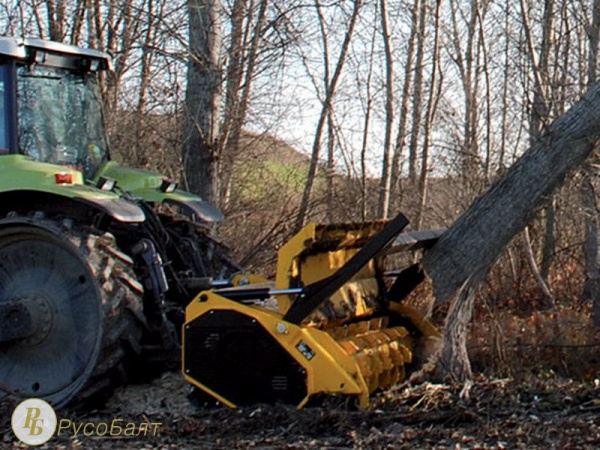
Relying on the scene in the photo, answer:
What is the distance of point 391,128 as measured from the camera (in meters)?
13.9

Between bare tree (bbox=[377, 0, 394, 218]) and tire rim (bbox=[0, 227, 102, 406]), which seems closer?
tire rim (bbox=[0, 227, 102, 406])

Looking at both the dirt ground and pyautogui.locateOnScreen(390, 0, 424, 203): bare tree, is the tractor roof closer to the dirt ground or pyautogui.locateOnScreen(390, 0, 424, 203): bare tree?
the dirt ground

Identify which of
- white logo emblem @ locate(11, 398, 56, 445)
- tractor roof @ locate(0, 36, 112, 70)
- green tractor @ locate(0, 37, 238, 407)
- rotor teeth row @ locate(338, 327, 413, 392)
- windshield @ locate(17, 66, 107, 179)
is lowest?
white logo emblem @ locate(11, 398, 56, 445)

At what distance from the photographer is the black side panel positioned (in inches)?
247

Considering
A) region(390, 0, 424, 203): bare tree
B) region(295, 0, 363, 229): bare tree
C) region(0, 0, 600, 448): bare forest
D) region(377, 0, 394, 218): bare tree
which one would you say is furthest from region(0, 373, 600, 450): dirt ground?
region(390, 0, 424, 203): bare tree

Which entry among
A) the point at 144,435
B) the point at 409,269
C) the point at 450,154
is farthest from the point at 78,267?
the point at 450,154

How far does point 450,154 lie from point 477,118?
307 cm

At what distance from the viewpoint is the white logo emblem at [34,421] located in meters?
6.00

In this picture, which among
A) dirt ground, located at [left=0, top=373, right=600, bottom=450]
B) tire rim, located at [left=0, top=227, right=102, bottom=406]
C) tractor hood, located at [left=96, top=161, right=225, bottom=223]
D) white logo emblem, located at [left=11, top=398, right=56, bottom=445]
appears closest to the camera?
dirt ground, located at [left=0, top=373, right=600, bottom=450]

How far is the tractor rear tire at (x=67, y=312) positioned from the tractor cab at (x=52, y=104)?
0.69 metres

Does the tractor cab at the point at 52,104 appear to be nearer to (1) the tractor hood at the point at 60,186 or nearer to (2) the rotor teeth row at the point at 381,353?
(1) the tractor hood at the point at 60,186

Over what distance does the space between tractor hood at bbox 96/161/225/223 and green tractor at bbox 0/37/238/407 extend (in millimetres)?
369

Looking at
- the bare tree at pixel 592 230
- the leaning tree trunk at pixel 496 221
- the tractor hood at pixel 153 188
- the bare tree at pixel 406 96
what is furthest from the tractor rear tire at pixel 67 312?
the bare tree at pixel 406 96

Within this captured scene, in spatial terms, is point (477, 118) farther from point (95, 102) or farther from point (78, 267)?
point (78, 267)
